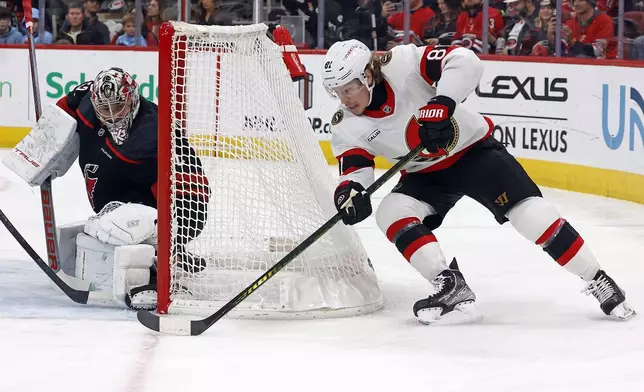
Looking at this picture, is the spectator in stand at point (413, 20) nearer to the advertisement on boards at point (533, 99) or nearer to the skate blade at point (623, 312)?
the advertisement on boards at point (533, 99)

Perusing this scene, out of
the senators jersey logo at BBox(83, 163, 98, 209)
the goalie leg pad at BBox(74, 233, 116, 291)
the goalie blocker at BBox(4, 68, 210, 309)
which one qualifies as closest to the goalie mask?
the goalie blocker at BBox(4, 68, 210, 309)

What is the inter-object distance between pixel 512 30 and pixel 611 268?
283cm

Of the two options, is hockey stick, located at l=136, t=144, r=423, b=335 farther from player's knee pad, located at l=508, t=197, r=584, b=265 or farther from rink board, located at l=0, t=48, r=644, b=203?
rink board, located at l=0, t=48, r=644, b=203

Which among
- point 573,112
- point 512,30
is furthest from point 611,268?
point 512,30

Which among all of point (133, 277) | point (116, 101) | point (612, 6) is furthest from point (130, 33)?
point (133, 277)

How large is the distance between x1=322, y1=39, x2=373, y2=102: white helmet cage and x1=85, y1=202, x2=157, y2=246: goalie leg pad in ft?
2.38

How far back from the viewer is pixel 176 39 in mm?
3498

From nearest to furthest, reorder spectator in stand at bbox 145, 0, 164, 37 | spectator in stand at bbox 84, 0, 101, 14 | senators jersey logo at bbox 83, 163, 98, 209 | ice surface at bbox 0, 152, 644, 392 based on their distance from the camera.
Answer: ice surface at bbox 0, 152, 644, 392, senators jersey logo at bbox 83, 163, 98, 209, spectator in stand at bbox 145, 0, 164, 37, spectator in stand at bbox 84, 0, 101, 14

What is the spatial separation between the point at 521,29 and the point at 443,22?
56 cm

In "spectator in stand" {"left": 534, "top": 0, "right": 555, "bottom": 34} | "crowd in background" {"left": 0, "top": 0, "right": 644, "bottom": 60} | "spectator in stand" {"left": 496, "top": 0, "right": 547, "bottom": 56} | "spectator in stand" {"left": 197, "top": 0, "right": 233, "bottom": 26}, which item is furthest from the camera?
"spectator in stand" {"left": 197, "top": 0, "right": 233, "bottom": 26}

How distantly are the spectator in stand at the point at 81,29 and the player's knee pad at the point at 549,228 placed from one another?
523cm

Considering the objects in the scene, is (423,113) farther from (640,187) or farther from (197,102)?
(640,187)

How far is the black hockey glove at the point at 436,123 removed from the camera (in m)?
3.39

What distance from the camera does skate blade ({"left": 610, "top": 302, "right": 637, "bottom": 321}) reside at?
3.58m
